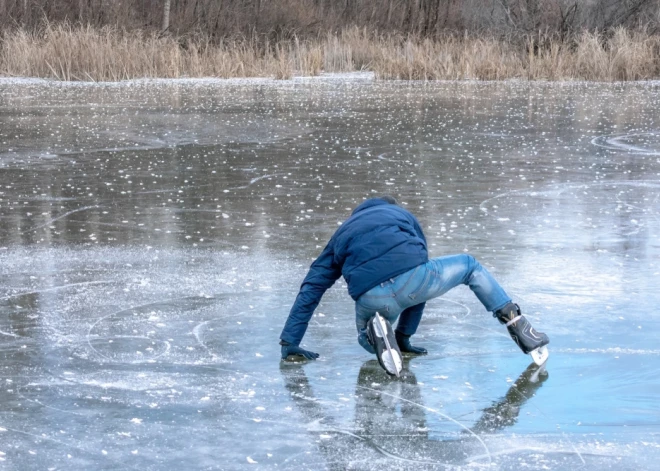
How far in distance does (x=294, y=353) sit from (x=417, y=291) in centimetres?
61

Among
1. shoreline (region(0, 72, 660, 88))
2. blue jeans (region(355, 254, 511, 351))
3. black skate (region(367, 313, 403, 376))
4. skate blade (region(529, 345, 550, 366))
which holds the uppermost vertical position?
blue jeans (region(355, 254, 511, 351))

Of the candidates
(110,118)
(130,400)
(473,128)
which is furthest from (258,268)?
(110,118)

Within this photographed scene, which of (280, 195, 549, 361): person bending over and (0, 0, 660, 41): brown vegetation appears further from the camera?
(0, 0, 660, 41): brown vegetation

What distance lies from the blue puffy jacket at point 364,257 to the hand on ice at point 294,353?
3cm

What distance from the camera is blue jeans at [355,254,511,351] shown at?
4836mm

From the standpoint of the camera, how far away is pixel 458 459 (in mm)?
3844

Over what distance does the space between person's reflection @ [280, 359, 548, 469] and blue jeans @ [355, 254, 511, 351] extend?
26 cm

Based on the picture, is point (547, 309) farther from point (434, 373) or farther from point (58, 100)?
point (58, 100)

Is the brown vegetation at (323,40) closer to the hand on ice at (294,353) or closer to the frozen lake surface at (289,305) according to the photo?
the frozen lake surface at (289,305)

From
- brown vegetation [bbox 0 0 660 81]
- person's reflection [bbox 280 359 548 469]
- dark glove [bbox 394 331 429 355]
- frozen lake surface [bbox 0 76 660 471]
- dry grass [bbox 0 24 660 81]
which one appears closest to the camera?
person's reflection [bbox 280 359 548 469]

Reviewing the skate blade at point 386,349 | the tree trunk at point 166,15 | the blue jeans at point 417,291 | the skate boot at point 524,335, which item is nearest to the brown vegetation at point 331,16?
the tree trunk at point 166,15

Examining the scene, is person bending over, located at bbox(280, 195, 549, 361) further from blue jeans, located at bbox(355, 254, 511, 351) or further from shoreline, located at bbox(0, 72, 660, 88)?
shoreline, located at bbox(0, 72, 660, 88)

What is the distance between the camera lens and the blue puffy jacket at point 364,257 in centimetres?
484

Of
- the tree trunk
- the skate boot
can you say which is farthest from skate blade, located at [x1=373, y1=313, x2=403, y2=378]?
the tree trunk
